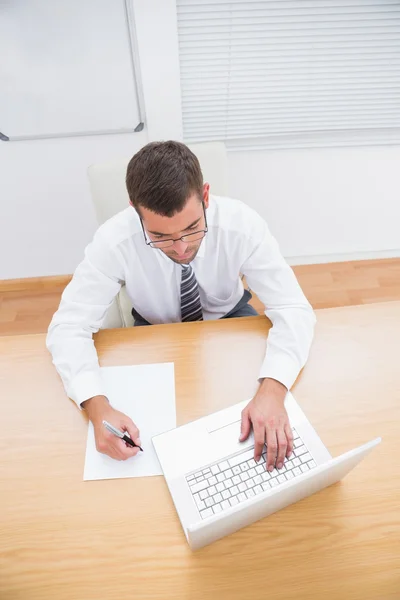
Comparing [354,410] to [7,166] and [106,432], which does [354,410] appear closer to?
[106,432]

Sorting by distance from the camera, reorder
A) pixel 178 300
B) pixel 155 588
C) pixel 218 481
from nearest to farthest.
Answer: pixel 155 588
pixel 218 481
pixel 178 300

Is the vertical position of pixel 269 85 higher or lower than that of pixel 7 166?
higher

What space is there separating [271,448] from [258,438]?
0.11 feet

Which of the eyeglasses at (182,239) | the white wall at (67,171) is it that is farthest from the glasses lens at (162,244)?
the white wall at (67,171)

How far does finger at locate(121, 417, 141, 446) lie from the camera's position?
2.87 feet

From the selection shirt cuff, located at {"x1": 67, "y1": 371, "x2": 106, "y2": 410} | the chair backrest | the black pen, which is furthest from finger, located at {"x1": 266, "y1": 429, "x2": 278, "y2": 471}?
the chair backrest

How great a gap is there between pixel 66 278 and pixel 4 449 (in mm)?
1422

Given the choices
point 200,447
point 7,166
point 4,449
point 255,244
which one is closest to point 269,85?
point 255,244

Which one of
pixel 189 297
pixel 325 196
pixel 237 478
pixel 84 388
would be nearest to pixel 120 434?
pixel 84 388

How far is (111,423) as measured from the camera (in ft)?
2.94

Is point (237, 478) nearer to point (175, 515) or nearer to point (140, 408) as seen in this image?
point (175, 515)

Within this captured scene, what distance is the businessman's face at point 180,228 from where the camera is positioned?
914 millimetres

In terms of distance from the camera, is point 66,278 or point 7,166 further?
point 66,278

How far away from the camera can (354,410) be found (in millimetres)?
927
